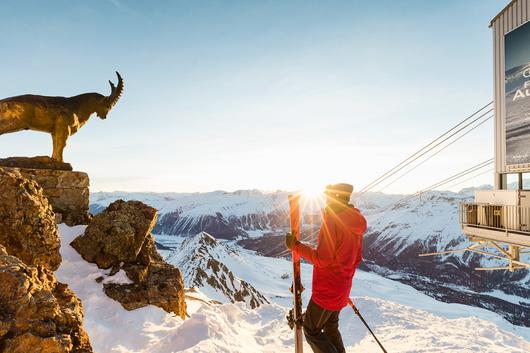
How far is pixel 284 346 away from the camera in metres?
8.32

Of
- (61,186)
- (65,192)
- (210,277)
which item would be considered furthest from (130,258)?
(210,277)

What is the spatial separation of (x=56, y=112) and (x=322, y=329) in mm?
10341

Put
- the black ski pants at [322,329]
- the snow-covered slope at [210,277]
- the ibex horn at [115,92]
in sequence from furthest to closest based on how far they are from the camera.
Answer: the snow-covered slope at [210,277] < the ibex horn at [115,92] < the black ski pants at [322,329]

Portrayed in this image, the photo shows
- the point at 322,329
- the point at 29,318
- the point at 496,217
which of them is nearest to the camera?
the point at 29,318

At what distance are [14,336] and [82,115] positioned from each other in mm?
9230

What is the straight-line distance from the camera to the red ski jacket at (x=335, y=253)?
4324 mm

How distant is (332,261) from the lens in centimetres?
434

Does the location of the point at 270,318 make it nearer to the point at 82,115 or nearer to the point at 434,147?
the point at 82,115

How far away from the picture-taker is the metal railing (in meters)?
12.3

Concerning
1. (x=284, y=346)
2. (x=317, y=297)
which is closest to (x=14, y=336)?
(x=317, y=297)

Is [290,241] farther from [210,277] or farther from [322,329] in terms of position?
[210,277]

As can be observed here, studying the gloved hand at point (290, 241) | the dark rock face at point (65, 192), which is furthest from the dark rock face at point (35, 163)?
the gloved hand at point (290, 241)

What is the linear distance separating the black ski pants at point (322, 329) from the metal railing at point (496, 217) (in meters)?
11.4

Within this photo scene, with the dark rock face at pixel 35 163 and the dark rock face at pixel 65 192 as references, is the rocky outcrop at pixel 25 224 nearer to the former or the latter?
the dark rock face at pixel 65 192
